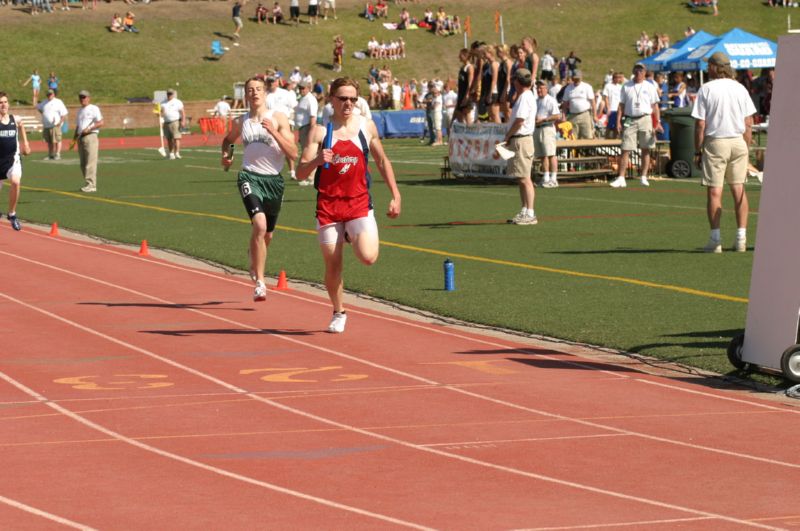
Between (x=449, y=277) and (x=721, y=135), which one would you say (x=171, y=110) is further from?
(x=449, y=277)

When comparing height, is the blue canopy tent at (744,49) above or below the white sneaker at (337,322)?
above

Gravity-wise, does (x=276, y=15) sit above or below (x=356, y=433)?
above

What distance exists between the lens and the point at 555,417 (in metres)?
9.75

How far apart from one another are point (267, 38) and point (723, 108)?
61121 millimetres

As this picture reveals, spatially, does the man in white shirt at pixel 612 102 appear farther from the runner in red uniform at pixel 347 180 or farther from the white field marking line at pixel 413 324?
the runner in red uniform at pixel 347 180

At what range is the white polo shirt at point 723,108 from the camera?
17250mm

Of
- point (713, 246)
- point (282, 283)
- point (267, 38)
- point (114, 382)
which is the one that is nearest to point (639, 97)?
point (713, 246)

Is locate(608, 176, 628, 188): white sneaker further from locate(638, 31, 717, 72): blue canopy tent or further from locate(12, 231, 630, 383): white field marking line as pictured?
locate(638, 31, 717, 72): blue canopy tent

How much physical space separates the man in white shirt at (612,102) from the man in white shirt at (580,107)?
2.19m

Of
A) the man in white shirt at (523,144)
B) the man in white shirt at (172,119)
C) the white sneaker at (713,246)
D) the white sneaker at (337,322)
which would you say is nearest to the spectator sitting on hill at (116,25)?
the man in white shirt at (172,119)

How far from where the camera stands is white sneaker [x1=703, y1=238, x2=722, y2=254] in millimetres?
17719

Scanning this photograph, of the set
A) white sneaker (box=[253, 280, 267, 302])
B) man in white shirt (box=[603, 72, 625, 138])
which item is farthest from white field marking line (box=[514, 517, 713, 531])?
man in white shirt (box=[603, 72, 625, 138])

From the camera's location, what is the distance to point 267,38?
7681 cm

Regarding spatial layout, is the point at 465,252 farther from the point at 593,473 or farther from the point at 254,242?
the point at 593,473
